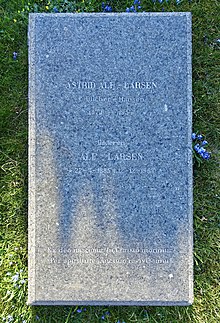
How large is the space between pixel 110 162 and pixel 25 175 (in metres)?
0.69

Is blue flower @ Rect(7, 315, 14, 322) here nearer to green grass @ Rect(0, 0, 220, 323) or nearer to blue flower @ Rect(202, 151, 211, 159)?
green grass @ Rect(0, 0, 220, 323)

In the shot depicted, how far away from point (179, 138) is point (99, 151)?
1.73ft

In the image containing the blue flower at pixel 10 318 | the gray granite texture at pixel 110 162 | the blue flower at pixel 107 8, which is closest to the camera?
the gray granite texture at pixel 110 162

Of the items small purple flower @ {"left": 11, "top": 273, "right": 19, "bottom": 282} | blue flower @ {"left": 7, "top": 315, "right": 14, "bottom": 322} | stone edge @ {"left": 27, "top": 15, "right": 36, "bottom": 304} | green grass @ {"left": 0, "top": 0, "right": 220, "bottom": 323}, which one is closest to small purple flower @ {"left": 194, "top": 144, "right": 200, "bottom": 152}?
green grass @ {"left": 0, "top": 0, "right": 220, "bottom": 323}

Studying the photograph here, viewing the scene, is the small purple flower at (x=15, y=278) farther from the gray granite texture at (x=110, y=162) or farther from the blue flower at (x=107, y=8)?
the blue flower at (x=107, y=8)

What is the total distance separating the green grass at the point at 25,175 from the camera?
2.90 metres

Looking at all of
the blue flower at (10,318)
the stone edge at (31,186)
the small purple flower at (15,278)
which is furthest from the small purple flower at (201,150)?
the blue flower at (10,318)

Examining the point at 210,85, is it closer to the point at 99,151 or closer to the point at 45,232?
the point at 99,151

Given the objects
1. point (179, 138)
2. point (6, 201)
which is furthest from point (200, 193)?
point (6, 201)

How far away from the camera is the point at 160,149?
108 inches

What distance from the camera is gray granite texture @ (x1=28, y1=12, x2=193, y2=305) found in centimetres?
271

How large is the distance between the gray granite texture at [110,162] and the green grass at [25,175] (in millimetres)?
231

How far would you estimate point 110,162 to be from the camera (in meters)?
2.74

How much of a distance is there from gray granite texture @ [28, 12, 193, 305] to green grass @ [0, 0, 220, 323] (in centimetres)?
23
